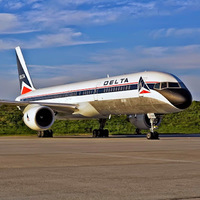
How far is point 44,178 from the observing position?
798 centimetres

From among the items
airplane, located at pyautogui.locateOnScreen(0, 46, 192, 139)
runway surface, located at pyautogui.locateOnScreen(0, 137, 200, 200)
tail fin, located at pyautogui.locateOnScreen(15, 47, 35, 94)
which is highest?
tail fin, located at pyautogui.locateOnScreen(15, 47, 35, 94)

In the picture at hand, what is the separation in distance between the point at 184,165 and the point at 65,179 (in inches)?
140

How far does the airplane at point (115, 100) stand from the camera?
2473 cm

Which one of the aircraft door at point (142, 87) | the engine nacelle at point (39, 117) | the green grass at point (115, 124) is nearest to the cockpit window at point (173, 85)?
the aircraft door at point (142, 87)

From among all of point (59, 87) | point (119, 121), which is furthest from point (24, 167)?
point (119, 121)

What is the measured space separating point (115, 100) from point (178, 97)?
4595 mm

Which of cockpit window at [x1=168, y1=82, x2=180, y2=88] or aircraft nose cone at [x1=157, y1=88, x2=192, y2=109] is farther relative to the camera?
cockpit window at [x1=168, y1=82, x2=180, y2=88]

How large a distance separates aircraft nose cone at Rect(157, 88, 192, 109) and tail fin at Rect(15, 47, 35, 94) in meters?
19.8

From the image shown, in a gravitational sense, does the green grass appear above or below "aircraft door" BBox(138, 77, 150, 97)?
below

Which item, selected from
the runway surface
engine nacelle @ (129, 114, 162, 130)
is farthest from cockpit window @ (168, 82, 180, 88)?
the runway surface

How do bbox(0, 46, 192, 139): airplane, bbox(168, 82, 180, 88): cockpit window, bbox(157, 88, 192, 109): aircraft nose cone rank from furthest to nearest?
bbox(168, 82, 180, 88): cockpit window < bbox(0, 46, 192, 139): airplane < bbox(157, 88, 192, 109): aircraft nose cone

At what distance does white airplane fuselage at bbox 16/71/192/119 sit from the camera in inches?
967

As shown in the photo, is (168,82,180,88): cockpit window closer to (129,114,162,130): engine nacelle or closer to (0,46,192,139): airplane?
(0,46,192,139): airplane

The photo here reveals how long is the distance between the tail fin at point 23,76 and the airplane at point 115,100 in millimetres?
5419
